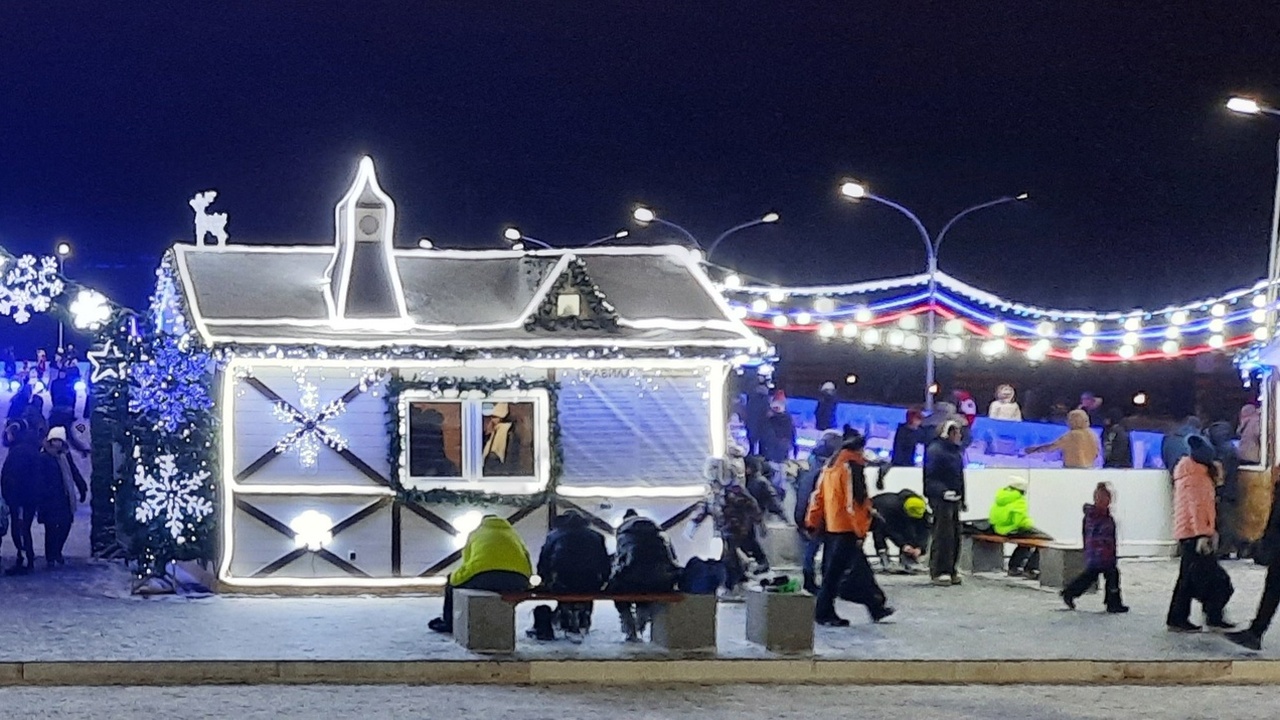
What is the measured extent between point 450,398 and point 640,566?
480 cm

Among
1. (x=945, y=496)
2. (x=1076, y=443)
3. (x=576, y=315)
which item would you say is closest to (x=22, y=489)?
(x=576, y=315)

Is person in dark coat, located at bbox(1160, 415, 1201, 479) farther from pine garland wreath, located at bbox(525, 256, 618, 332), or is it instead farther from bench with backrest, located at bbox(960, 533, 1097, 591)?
pine garland wreath, located at bbox(525, 256, 618, 332)

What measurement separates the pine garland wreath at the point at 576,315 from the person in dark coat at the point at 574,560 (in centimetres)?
434

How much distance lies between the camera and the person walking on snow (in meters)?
18.2

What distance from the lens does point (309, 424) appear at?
758 inches

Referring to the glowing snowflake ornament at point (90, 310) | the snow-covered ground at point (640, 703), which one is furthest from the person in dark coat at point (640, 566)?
the glowing snowflake ornament at point (90, 310)

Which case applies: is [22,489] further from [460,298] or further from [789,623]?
[789,623]

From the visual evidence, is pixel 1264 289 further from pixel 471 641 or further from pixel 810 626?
pixel 471 641

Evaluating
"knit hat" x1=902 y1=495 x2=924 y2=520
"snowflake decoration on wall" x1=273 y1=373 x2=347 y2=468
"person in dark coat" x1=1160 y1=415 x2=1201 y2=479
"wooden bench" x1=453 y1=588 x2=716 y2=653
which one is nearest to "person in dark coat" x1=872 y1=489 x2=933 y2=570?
"knit hat" x1=902 y1=495 x2=924 y2=520

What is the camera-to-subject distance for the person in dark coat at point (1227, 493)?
24.4 meters

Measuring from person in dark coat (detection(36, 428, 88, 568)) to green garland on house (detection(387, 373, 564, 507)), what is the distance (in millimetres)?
4008

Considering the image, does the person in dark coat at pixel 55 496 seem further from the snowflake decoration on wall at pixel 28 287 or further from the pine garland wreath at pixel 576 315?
the pine garland wreath at pixel 576 315

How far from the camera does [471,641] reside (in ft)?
48.4

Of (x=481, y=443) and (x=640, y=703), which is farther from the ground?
(x=481, y=443)
